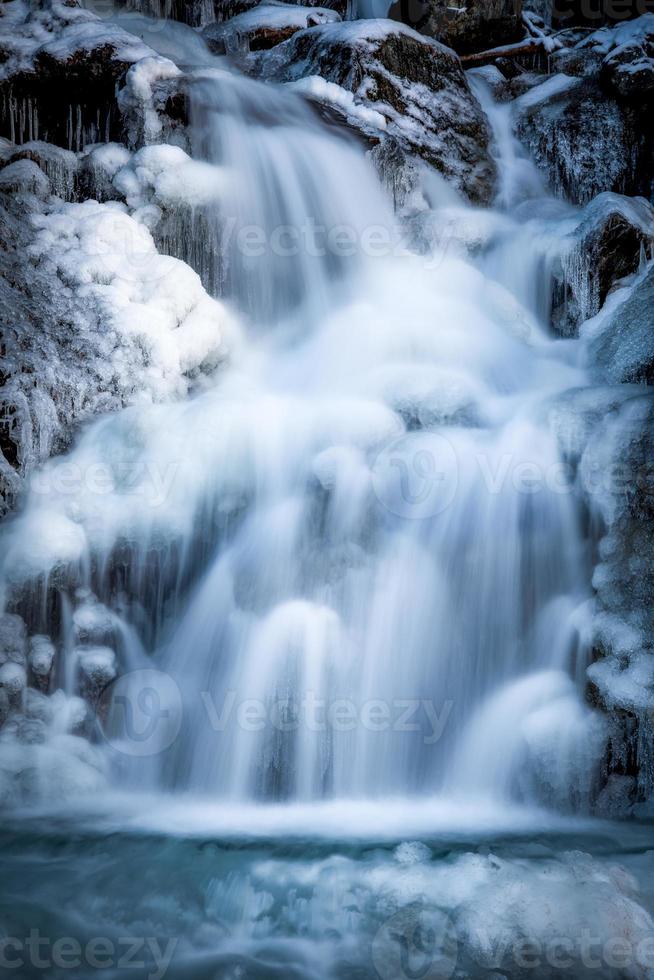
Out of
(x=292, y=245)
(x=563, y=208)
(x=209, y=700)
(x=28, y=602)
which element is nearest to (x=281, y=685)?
(x=209, y=700)

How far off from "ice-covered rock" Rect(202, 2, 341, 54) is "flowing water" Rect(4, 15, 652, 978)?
6313 millimetres

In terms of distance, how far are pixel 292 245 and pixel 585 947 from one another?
5349 mm

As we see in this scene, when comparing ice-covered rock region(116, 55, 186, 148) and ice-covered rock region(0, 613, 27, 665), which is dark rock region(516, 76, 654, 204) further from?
ice-covered rock region(0, 613, 27, 665)

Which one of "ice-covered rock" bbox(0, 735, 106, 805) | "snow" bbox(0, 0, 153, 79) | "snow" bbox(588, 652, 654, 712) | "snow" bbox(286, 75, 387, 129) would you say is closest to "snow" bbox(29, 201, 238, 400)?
"snow" bbox(0, 0, 153, 79)

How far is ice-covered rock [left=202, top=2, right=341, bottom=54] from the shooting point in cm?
1006

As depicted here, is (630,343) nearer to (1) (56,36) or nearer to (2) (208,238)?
(2) (208,238)

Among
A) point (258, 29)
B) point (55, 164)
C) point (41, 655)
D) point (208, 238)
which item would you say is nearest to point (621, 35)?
point (258, 29)

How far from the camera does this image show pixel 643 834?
318 cm

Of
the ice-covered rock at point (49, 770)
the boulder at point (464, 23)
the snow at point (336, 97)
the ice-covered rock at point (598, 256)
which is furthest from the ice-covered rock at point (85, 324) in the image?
the boulder at point (464, 23)

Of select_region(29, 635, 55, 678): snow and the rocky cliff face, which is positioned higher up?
the rocky cliff face

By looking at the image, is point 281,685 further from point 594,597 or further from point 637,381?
point 637,381

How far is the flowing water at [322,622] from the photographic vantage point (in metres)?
3.05

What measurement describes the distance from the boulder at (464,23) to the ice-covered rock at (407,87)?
2.16 metres

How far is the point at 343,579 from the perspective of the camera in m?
4.08
